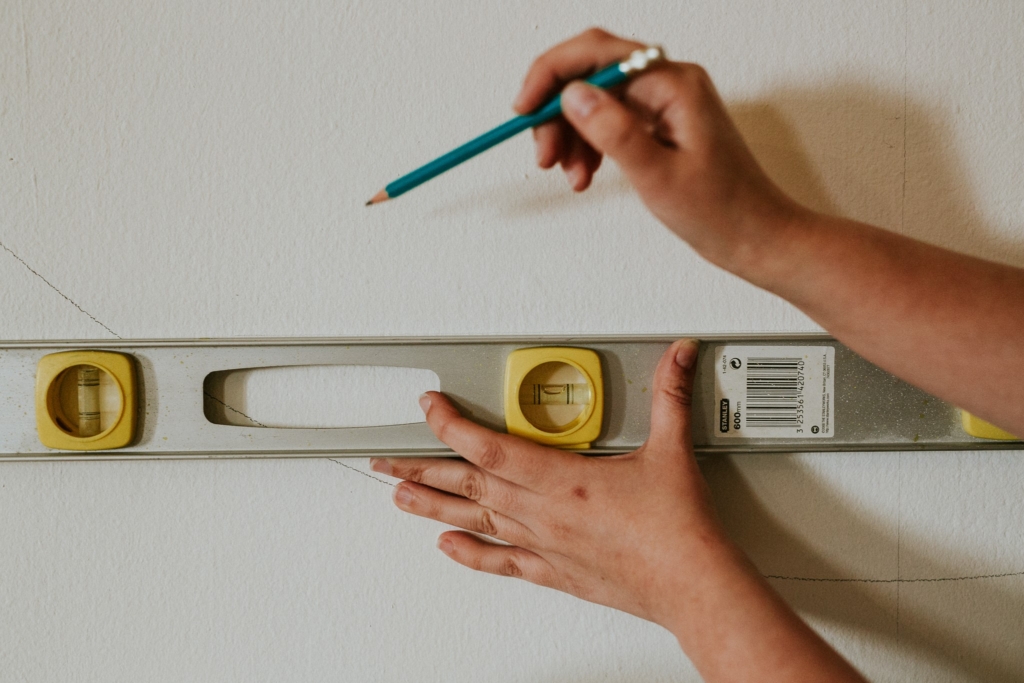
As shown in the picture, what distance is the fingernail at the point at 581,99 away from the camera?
0.55 m

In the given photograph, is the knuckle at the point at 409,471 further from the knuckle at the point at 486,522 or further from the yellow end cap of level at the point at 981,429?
the yellow end cap of level at the point at 981,429

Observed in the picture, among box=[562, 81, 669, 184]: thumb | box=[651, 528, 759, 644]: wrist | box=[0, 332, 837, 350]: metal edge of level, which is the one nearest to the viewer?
box=[562, 81, 669, 184]: thumb

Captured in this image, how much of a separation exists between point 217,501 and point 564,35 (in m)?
0.78

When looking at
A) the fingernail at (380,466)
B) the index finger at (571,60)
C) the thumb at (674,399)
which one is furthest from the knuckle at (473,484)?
the index finger at (571,60)

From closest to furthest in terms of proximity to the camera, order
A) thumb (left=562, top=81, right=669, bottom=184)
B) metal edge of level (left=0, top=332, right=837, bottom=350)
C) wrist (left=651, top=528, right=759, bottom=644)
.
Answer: thumb (left=562, top=81, right=669, bottom=184)
wrist (left=651, top=528, right=759, bottom=644)
metal edge of level (left=0, top=332, right=837, bottom=350)

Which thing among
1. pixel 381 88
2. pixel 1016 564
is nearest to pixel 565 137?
pixel 381 88

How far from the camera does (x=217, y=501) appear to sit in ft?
2.68

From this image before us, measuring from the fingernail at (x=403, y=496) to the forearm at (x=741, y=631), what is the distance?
35 cm

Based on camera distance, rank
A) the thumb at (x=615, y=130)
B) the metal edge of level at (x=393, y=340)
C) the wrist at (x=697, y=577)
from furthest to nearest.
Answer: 1. the metal edge of level at (x=393, y=340)
2. the wrist at (x=697, y=577)
3. the thumb at (x=615, y=130)

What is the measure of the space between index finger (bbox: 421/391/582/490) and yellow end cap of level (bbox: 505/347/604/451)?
0.02 meters

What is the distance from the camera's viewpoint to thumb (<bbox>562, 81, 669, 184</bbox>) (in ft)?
1.75

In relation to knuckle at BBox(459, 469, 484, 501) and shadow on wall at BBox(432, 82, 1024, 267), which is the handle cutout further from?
shadow on wall at BBox(432, 82, 1024, 267)

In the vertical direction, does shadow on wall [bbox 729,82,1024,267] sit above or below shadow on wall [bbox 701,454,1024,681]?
above

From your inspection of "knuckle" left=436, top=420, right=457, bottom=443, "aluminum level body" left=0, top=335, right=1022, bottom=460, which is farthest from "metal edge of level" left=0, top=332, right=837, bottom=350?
"knuckle" left=436, top=420, right=457, bottom=443
